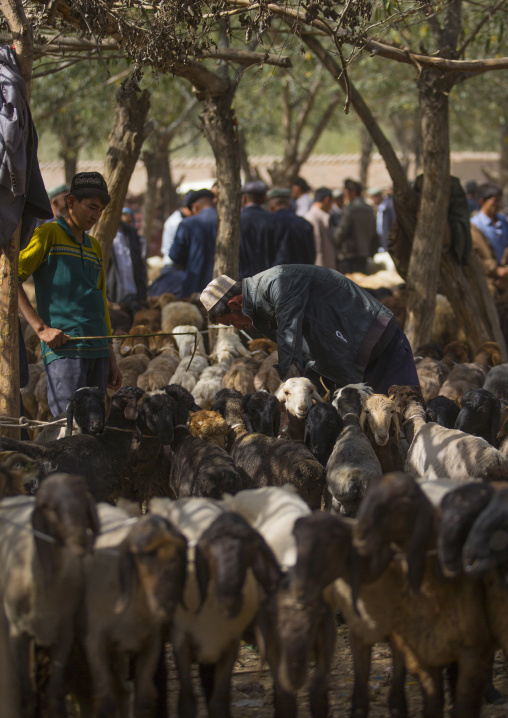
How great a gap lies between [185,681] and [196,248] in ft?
27.7

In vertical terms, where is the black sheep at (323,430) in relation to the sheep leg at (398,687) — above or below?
above

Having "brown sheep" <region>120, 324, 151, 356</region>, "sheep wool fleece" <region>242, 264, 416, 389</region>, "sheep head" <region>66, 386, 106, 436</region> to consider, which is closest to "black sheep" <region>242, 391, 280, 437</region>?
"sheep wool fleece" <region>242, 264, 416, 389</region>

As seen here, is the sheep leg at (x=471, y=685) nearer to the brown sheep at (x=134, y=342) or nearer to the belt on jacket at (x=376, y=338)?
the belt on jacket at (x=376, y=338)

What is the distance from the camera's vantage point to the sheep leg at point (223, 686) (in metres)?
3.53

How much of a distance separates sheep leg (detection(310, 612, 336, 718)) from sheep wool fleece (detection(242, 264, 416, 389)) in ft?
9.46

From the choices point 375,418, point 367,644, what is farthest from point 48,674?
point 375,418

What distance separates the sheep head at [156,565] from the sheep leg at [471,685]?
1258 millimetres

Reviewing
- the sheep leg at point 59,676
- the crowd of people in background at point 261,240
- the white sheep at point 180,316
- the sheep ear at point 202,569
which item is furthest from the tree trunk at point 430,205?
the sheep leg at point 59,676

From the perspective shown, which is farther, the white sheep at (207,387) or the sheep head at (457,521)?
the white sheep at (207,387)

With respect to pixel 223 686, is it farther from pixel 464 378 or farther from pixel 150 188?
pixel 150 188

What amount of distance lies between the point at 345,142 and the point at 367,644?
65.7 m

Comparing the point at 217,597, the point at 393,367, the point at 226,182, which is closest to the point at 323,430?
the point at 393,367

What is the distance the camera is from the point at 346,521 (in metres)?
3.59

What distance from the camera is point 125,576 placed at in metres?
3.37
